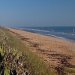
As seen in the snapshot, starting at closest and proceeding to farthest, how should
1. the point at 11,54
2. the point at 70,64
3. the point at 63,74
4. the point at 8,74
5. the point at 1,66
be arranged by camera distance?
the point at 8,74, the point at 1,66, the point at 11,54, the point at 63,74, the point at 70,64

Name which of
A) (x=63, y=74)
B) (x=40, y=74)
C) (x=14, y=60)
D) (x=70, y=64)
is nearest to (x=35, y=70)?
(x=40, y=74)

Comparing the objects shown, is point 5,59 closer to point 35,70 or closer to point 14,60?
point 14,60

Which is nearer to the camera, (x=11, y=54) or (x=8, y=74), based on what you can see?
(x=8, y=74)

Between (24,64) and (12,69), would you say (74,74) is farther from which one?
(12,69)

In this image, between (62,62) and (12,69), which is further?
(62,62)

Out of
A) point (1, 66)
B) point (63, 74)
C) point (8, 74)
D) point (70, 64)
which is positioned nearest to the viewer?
point (8, 74)

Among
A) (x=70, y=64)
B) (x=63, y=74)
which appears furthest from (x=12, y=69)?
(x=70, y=64)

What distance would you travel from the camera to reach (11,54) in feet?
37.5

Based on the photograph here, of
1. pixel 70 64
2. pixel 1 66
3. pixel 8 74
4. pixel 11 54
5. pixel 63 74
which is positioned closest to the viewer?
pixel 8 74

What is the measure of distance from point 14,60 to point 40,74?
117cm

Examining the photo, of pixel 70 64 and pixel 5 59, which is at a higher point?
pixel 5 59

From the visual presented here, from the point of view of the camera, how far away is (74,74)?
1534cm

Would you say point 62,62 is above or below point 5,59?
below

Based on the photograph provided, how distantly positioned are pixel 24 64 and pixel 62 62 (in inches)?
363
